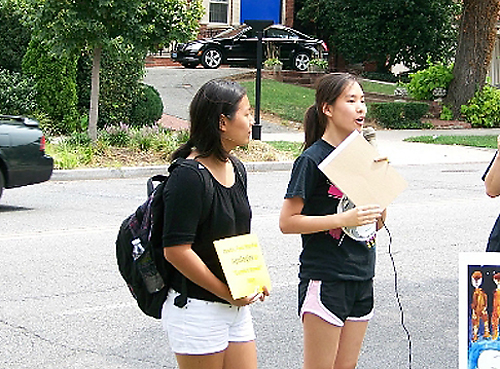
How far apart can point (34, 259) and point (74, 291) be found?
1193 millimetres

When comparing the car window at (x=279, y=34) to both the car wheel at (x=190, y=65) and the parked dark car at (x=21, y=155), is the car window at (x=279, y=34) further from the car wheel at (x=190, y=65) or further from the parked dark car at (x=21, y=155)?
the parked dark car at (x=21, y=155)

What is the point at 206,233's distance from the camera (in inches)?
126

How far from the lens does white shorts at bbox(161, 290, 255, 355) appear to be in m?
3.18

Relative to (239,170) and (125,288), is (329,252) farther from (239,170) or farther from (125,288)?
(125,288)

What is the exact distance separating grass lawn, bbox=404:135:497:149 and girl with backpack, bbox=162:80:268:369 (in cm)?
1875

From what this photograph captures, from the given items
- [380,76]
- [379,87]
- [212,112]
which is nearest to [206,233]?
[212,112]

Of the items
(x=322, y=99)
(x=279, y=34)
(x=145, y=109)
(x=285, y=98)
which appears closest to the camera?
(x=322, y=99)

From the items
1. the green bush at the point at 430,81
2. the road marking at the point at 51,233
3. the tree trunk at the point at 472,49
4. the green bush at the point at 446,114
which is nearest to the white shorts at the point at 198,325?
the road marking at the point at 51,233

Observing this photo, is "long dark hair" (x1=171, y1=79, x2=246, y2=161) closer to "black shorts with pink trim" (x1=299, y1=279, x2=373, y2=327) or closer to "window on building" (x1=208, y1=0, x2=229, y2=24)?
"black shorts with pink trim" (x1=299, y1=279, x2=373, y2=327)

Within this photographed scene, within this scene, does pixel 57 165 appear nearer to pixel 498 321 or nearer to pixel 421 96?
pixel 498 321

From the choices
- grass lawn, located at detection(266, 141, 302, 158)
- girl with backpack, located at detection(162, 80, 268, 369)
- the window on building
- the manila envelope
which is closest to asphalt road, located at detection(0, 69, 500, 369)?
the manila envelope

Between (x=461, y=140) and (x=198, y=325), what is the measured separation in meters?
19.6

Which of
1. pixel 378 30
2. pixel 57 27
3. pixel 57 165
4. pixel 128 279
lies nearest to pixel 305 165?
pixel 128 279

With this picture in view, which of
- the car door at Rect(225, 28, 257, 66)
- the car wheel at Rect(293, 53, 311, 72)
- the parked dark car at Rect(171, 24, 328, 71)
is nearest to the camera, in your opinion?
the parked dark car at Rect(171, 24, 328, 71)
